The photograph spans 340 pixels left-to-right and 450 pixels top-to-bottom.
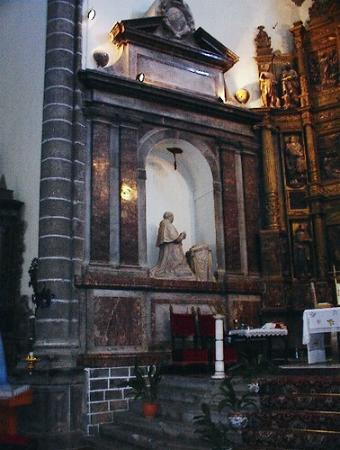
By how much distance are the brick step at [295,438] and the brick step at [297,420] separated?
0.11 metres

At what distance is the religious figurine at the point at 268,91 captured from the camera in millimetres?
13297

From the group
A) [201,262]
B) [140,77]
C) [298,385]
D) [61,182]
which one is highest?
[140,77]

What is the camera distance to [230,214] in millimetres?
12109

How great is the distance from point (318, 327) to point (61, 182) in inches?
204

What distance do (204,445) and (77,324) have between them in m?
3.64

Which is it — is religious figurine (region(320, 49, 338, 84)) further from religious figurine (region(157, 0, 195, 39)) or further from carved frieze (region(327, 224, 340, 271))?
carved frieze (region(327, 224, 340, 271))

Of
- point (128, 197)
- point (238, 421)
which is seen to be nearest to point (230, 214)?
point (128, 197)

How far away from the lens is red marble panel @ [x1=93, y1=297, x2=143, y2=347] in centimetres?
958

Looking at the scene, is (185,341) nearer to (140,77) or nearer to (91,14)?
(140,77)

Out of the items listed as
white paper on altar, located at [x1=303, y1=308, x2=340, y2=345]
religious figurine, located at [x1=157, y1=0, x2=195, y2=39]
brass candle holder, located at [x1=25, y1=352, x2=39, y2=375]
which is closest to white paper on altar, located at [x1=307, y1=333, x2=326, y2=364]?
white paper on altar, located at [x1=303, y1=308, x2=340, y2=345]

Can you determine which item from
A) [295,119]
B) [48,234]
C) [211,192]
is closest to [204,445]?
[48,234]

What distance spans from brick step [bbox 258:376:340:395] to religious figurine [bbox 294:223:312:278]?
529 cm

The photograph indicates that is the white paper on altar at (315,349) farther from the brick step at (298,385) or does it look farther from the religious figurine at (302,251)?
the religious figurine at (302,251)

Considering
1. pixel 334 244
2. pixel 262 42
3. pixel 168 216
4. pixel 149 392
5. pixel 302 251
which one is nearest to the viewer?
pixel 149 392
